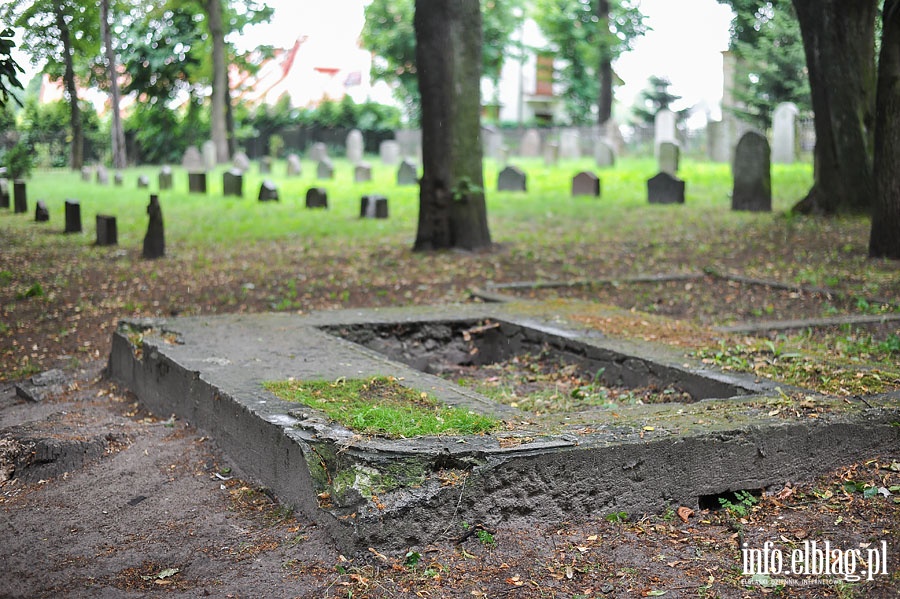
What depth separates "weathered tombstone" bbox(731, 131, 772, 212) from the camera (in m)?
17.9

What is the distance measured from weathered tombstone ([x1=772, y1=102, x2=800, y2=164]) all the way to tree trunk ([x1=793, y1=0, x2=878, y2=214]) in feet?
36.3

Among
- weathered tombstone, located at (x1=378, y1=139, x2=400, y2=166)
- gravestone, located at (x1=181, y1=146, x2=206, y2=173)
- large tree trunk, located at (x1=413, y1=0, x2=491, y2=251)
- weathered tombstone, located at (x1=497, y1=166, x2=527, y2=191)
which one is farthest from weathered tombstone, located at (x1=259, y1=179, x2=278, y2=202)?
weathered tombstone, located at (x1=378, y1=139, x2=400, y2=166)

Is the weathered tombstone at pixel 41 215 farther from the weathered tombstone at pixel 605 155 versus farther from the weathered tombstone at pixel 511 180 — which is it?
the weathered tombstone at pixel 605 155

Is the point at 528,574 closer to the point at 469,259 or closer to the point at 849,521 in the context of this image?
the point at 849,521

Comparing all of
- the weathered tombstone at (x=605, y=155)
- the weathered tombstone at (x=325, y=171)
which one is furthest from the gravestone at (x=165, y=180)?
the weathered tombstone at (x=605, y=155)

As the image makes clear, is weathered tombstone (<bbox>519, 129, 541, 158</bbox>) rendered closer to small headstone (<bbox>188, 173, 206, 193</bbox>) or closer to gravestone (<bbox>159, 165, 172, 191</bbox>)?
gravestone (<bbox>159, 165, 172, 191</bbox>)

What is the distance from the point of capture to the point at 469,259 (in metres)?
13.1

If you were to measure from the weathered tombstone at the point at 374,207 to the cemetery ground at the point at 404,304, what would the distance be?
90 centimetres

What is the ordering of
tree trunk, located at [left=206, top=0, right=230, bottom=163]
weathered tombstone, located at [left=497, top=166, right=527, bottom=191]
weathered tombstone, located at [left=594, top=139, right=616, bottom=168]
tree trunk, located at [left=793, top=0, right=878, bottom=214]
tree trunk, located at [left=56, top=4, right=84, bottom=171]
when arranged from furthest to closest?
tree trunk, located at [left=206, top=0, right=230, bottom=163], weathered tombstone, located at [left=594, top=139, right=616, bottom=168], weathered tombstone, located at [left=497, top=166, right=527, bottom=191], tree trunk, located at [left=56, top=4, right=84, bottom=171], tree trunk, located at [left=793, top=0, right=878, bottom=214]

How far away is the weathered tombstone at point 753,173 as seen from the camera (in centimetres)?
1791

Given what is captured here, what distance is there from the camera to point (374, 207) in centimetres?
1864

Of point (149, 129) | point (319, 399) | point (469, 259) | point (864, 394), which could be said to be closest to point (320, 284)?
point (469, 259)

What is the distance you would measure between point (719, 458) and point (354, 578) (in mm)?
1843

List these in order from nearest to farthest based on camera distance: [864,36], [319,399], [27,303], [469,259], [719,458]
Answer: [719,458] → [319,399] → [27,303] → [469,259] → [864,36]
